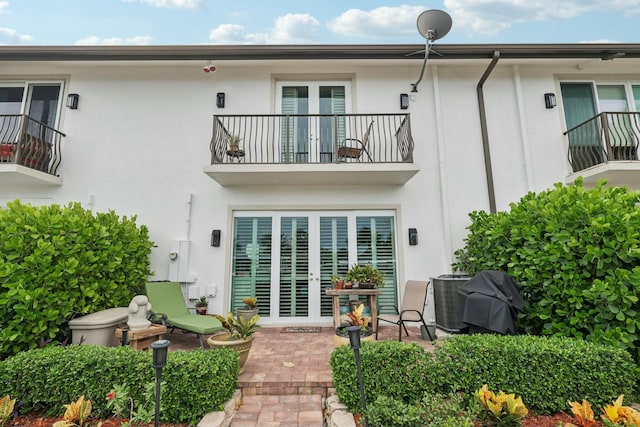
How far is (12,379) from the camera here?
113 inches

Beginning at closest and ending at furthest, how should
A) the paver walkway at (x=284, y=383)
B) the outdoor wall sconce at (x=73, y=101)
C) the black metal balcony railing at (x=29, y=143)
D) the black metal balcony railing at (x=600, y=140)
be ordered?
the paver walkway at (x=284, y=383) → the black metal balcony railing at (x=29, y=143) → the black metal balcony railing at (x=600, y=140) → the outdoor wall sconce at (x=73, y=101)

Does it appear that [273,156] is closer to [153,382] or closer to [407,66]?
[407,66]

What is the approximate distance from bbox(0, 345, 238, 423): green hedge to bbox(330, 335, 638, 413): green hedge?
127 cm

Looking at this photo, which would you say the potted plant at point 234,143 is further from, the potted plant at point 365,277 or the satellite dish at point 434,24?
the satellite dish at point 434,24

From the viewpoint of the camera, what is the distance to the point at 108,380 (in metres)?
2.83

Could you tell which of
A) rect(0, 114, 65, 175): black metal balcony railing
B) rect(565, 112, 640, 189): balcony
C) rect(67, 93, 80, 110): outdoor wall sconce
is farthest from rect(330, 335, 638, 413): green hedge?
rect(67, 93, 80, 110): outdoor wall sconce

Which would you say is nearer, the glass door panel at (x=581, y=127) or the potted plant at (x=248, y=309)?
the potted plant at (x=248, y=309)

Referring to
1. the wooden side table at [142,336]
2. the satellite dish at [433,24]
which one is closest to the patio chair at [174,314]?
the wooden side table at [142,336]

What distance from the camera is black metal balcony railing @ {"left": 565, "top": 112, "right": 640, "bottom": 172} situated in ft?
20.7

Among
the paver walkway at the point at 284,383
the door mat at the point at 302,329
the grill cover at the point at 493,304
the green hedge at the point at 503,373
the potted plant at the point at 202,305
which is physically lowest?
the paver walkway at the point at 284,383

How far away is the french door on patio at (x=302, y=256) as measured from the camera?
19.9 feet

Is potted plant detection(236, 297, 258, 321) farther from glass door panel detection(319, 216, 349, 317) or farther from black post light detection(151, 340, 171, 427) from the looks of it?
black post light detection(151, 340, 171, 427)

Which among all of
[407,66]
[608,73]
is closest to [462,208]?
[407,66]

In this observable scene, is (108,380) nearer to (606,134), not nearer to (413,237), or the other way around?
(413,237)
